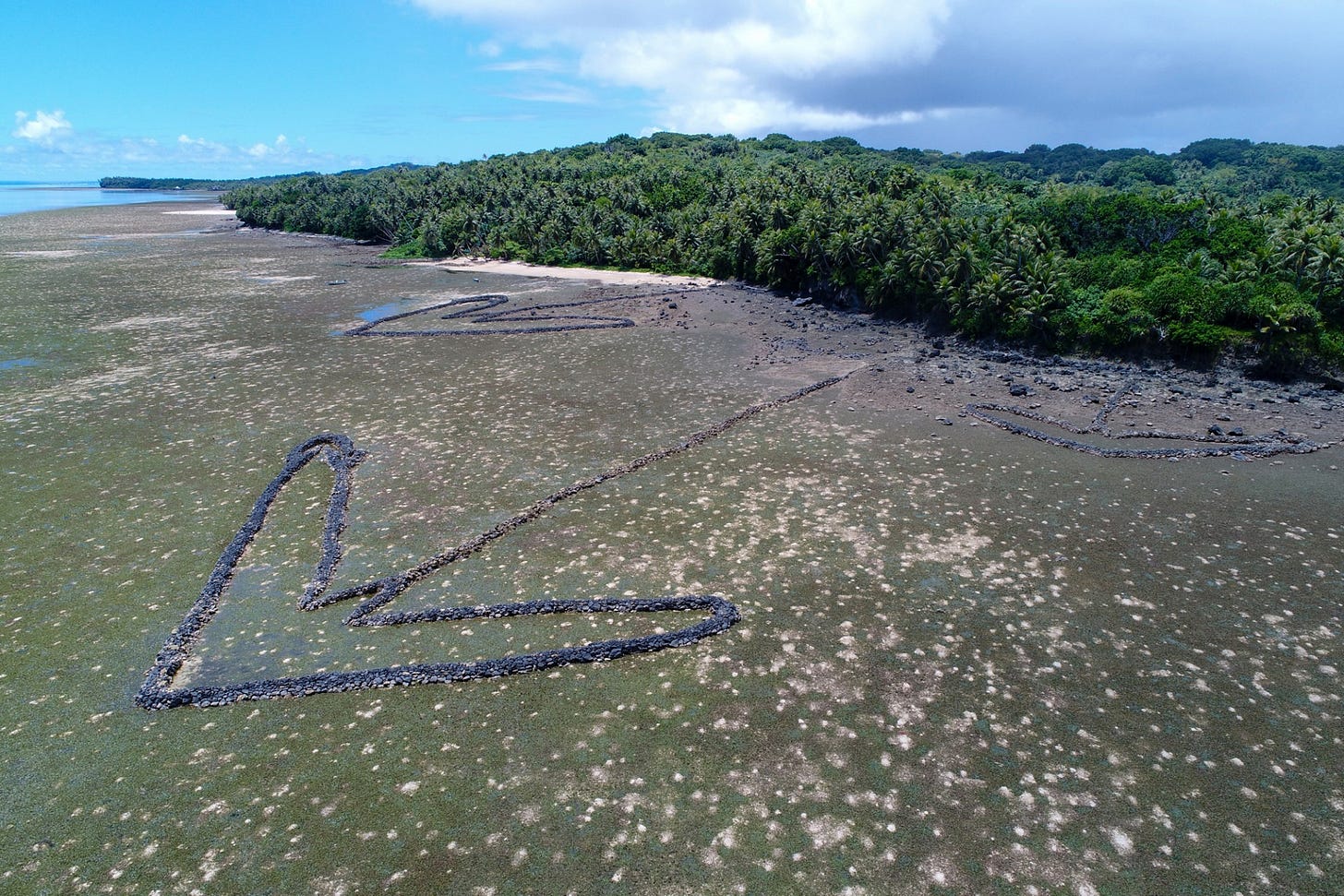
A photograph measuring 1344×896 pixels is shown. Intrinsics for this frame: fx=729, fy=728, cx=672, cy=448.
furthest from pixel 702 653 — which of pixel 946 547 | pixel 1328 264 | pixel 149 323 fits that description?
pixel 149 323

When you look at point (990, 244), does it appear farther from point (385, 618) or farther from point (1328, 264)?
point (385, 618)

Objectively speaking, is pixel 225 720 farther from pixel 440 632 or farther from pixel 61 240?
pixel 61 240

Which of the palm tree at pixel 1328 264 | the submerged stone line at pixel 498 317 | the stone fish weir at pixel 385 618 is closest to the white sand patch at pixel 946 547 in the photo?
the stone fish weir at pixel 385 618

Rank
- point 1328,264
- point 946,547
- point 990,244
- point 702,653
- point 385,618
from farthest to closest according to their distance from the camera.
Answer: point 990,244 → point 1328,264 → point 946,547 → point 385,618 → point 702,653

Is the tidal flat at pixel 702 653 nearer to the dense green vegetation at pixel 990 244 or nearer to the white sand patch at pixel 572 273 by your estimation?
the dense green vegetation at pixel 990 244

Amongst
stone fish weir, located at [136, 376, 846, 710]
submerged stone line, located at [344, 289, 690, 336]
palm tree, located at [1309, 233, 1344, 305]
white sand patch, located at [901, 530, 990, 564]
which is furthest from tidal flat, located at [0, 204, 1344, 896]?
submerged stone line, located at [344, 289, 690, 336]
